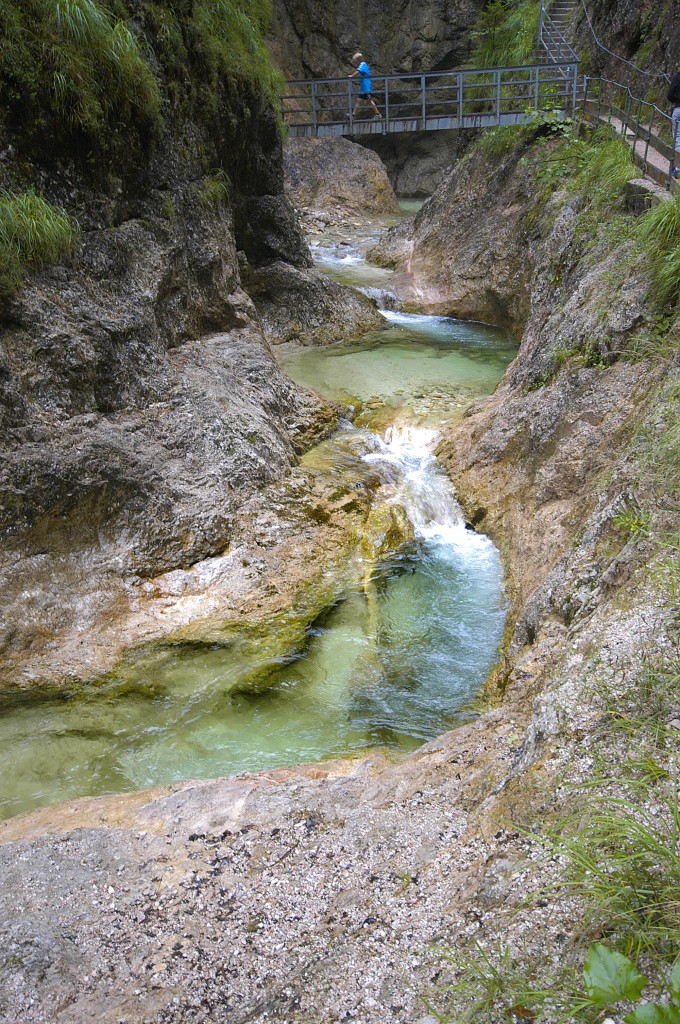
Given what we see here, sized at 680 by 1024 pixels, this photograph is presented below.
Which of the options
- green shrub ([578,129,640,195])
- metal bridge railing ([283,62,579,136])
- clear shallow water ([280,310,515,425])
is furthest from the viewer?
metal bridge railing ([283,62,579,136])

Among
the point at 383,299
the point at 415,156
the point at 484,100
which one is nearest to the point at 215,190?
the point at 383,299

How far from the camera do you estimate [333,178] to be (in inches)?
850

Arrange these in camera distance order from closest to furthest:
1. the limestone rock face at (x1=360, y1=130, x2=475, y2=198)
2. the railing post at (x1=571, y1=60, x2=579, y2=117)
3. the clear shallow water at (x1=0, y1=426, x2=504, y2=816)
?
the clear shallow water at (x1=0, y1=426, x2=504, y2=816) < the railing post at (x1=571, y1=60, x2=579, y2=117) < the limestone rock face at (x1=360, y1=130, x2=475, y2=198)

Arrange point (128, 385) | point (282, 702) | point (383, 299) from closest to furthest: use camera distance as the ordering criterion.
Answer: point (282, 702) < point (128, 385) < point (383, 299)

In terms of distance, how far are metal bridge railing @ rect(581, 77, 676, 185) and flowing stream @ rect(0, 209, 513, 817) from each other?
156 inches

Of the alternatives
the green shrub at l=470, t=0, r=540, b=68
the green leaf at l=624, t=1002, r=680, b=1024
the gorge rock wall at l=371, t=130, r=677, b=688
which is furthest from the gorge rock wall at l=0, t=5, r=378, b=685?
the green shrub at l=470, t=0, r=540, b=68

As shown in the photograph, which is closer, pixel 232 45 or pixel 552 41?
pixel 232 45

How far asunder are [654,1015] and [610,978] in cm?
13

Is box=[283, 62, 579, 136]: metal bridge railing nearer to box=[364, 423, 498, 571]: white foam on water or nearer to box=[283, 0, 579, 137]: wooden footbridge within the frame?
box=[283, 0, 579, 137]: wooden footbridge

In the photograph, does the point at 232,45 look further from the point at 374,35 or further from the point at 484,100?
the point at 374,35

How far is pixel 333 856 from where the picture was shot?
2.87m

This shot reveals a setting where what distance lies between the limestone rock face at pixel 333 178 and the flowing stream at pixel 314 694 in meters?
15.7

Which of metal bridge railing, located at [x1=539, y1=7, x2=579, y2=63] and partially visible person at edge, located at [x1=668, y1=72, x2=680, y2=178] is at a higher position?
metal bridge railing, located at [x1=539, y1=7, x2=579, y2=63]

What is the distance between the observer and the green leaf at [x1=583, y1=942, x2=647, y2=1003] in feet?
5.26
